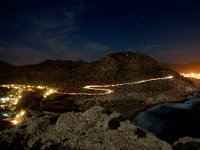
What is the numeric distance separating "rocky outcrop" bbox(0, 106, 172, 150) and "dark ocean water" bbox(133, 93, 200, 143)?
41616mm

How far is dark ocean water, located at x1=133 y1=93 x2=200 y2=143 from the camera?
3286 inches

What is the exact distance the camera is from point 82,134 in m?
31.9

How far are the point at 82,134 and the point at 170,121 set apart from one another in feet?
251

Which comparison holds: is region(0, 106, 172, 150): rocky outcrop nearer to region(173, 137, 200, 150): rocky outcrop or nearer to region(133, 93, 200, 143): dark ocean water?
region(173, 137, 200, 150): rocky outcrop

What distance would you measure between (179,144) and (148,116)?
73261 mm

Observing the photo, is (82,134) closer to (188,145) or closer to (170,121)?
(188,145)

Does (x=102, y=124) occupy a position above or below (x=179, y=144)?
above

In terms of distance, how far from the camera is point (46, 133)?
3353 cm

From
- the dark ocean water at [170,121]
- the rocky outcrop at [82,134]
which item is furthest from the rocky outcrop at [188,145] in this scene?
the dark ocean water at [170,121]

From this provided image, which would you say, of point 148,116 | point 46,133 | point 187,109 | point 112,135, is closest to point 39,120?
point 46,133

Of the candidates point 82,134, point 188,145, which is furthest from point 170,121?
point 82,134

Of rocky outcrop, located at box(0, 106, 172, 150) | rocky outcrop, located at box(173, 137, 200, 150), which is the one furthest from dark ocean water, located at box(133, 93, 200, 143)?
rocky outcrop, located at box(0, 106, 172, 150)

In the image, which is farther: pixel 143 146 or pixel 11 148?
pixel 11 148

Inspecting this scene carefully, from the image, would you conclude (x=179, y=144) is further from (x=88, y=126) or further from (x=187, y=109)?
(x=187, y=109)
